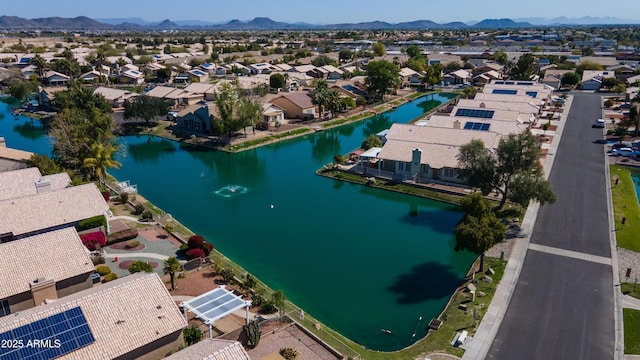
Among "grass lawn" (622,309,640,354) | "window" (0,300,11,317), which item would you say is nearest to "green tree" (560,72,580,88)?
"grass lawn" (622,309,640,354)

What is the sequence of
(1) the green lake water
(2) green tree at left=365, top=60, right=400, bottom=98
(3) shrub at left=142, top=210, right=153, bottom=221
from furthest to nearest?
(2) green tree at left=365, top=60, right=400, bottom=98 < (3) shrub at left=142, top=210, right=153, bottom=221 < (1) the green lake water

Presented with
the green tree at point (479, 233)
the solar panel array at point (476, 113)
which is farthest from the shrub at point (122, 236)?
the solar panel array at point (476, 113)

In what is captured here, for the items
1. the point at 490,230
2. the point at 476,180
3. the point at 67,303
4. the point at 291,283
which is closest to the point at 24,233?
the point at 67,303

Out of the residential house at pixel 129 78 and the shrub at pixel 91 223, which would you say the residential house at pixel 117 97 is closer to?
the residential house at pixel 129 78

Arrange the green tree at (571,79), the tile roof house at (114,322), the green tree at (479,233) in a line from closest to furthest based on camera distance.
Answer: the tile roof house at (114,322) → the green tree at (479,233) → the green tree at (571,79)

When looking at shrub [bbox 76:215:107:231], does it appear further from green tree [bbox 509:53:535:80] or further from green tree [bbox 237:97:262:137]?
green tree [bbox 509:53:535:80]

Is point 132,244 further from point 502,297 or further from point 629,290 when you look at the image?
point 629,290
